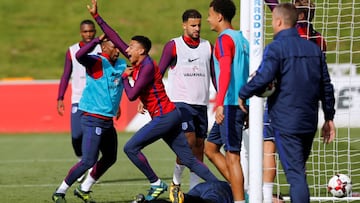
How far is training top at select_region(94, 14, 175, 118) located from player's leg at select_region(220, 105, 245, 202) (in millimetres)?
930

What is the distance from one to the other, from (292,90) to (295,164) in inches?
25.3

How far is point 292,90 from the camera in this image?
319 inches

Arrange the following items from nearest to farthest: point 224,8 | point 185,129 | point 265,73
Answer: point 265,73 < point 224,8 < point 185,129

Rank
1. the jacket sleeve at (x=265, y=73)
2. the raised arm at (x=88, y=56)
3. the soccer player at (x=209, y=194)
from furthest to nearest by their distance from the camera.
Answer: the raised arm at (x=88, y=56), the soccer player at (x=209, y=194), the jacket sleeve at (x=265, y=73)

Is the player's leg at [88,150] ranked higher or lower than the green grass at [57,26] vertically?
lower

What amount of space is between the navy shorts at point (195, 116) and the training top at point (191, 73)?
2.2 inches

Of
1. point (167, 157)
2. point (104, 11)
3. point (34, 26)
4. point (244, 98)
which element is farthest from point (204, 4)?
point (244, 98)

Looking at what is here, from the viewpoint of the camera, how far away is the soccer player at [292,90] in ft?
26.4

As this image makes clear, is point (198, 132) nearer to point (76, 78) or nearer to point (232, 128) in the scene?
point (232, 128)

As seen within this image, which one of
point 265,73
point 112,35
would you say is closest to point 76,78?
point 112,35

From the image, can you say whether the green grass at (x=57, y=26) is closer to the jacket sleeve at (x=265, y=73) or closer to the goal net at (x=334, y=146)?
the goal net at (x=334, y=146)

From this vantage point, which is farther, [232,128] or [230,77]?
[232,128]

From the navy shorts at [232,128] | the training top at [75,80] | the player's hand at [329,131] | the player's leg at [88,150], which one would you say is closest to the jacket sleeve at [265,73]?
the player's hand at [329,131]

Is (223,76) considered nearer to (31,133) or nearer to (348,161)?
(348,161)
